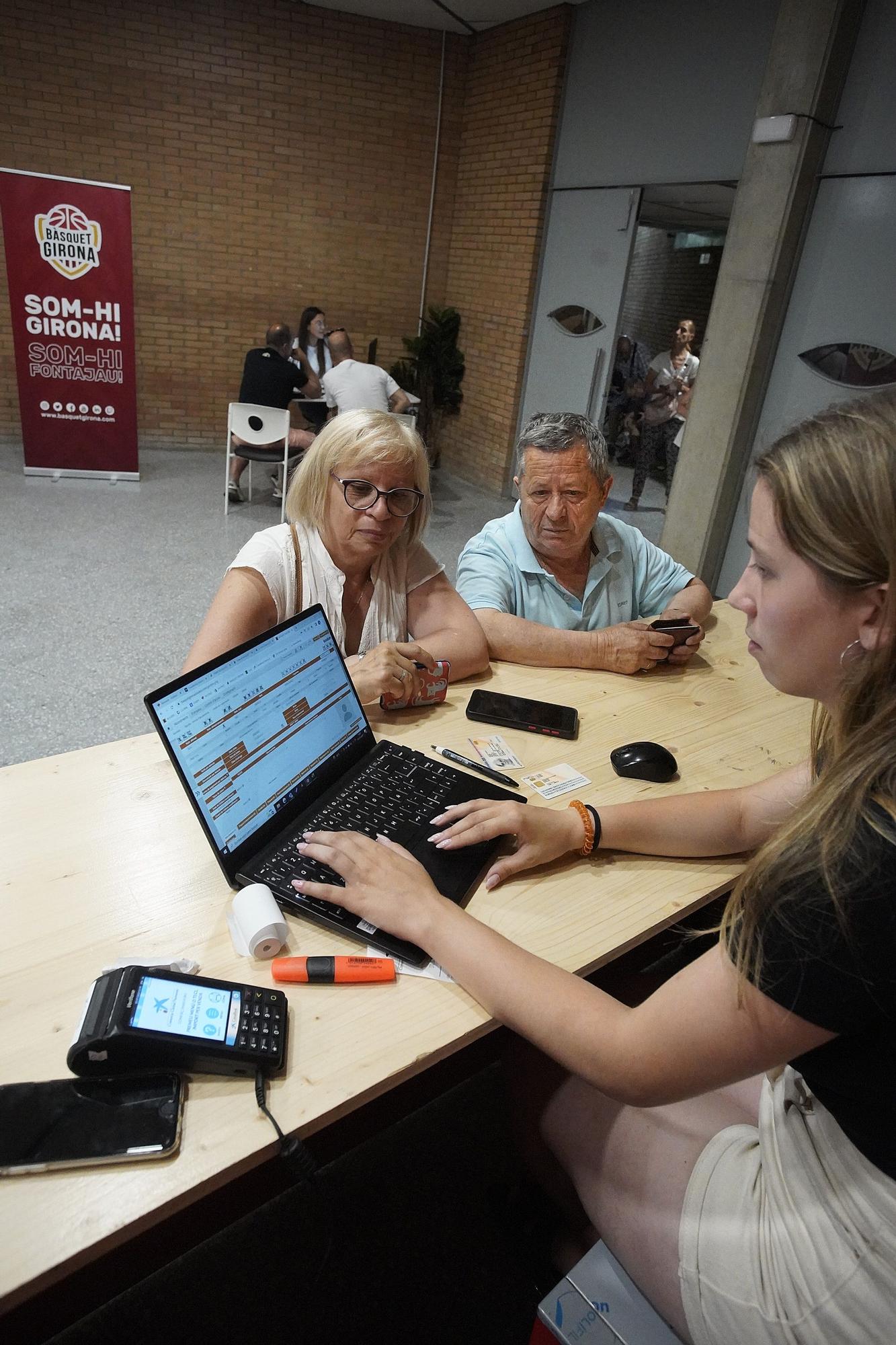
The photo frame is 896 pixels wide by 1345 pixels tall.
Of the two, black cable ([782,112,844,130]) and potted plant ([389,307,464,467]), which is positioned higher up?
black cable ([782,112,844,130])

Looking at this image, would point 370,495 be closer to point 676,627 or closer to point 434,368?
point 676,627

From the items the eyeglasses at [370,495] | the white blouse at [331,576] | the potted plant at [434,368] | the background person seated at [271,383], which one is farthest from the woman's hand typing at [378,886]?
the potted plant at [434,368]

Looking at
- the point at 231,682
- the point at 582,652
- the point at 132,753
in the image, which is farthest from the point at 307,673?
the point at 582,652

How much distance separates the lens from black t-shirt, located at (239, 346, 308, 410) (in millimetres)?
5785

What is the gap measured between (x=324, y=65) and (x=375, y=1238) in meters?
8.36

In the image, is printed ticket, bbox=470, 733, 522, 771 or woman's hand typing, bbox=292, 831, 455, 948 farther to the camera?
printed ticket, bbox=470, 733, 522, 771

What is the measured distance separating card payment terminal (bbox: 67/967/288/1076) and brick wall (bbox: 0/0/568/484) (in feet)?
22.8

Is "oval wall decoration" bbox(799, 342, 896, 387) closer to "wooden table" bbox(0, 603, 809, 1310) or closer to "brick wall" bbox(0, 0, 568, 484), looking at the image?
"brick wall" bbox(0, 0, 568, 484)

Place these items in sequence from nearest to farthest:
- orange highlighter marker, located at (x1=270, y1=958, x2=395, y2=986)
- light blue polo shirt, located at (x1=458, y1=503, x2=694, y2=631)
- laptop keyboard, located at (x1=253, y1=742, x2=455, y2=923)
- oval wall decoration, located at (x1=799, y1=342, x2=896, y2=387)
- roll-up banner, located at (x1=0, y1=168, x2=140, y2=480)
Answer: orange highlighter marker, located at (x1=270, y1=958, x2=395, y2=986)
laptop keyboard, located at (x1=253, y1=742, x2=455, y2=923)
light blue polo shirt, located at (x1=458, y1=503, x2=694, y2=631)
oval wall decoration, located at (x1=799, y1=342, x2=896, y2=387)
roll-up banner, located at (x1=0, y1=168, x2=140, y2=480)

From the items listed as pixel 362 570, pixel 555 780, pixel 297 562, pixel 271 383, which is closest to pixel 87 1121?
pixel 555 780

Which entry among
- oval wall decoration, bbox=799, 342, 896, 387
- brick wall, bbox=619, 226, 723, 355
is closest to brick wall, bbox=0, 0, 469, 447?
brick wall, bbox=619, 226, 723, 355

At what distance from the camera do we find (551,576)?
2.17 metres

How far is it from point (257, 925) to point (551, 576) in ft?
4.78

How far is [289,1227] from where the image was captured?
1.48 m
